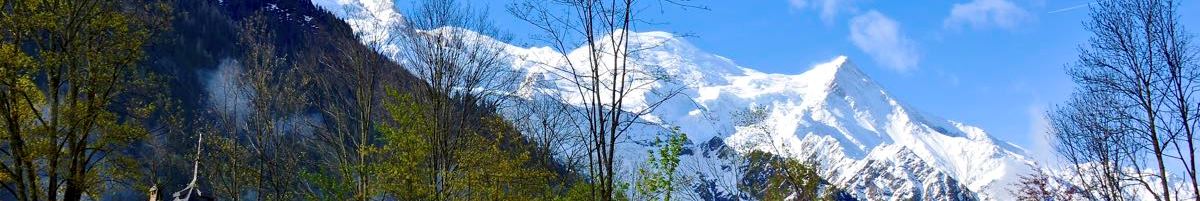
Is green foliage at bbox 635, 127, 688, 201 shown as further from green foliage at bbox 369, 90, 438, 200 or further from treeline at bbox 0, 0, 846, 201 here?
green foliage at bbox 369, 90, 438, 200

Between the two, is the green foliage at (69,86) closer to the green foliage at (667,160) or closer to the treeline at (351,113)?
the treeline at (351,113)

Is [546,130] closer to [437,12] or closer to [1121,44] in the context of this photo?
[437,12]

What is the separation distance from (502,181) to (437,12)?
4599 millimetres

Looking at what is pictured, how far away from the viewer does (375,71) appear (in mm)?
20328

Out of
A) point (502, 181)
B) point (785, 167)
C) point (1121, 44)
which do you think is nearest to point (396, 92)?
point (502, 181)

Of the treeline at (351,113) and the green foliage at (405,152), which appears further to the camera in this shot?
the green foliage at (405,152)

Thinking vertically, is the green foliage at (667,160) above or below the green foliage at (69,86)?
above

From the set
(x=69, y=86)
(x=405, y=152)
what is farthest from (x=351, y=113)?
(x=69, y=86)

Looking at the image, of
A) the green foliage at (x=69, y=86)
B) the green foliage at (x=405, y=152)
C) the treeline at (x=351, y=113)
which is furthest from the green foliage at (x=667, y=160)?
the green foliage at (x=69, y=86)

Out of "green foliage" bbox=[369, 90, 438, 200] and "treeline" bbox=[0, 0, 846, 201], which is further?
"green foliage" bbox=[369, 90, 438, 200]

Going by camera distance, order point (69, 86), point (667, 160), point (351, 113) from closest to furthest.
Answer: point (69, 86)
point (667, 160)
point (351, 113)

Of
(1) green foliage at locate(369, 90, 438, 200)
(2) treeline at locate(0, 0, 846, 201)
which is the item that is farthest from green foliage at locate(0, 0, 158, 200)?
(1) green foliage at locate(369, 90, 438, 200)

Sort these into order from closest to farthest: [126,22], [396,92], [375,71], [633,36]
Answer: [633,36] → [126,22] → [396,92] → [375,71]

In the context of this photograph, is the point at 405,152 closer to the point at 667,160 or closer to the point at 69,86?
the point at 69,86
